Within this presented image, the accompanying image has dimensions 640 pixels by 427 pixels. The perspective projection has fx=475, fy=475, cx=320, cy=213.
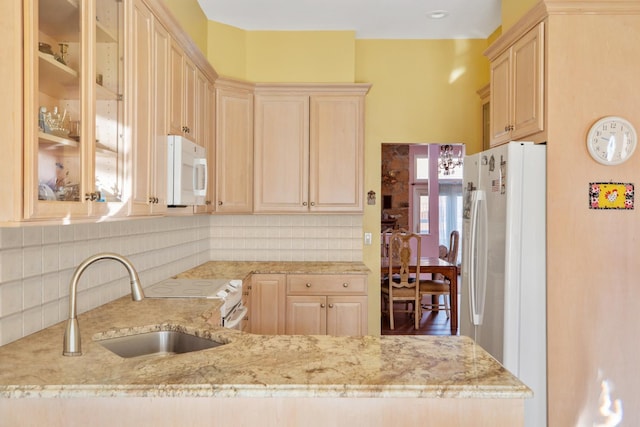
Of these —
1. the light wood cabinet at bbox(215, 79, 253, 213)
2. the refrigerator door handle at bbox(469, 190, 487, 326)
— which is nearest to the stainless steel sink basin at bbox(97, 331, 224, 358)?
the refrigerator door handle at bbox(469, 190, 487, 326)

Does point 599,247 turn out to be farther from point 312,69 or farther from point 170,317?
point 312,69

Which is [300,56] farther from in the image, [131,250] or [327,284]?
[131,250]

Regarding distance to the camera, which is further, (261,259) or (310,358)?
(261,259)

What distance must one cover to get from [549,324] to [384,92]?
2.73 meters

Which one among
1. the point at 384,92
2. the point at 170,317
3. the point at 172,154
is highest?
the point at 384,92

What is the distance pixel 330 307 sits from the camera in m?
3.87

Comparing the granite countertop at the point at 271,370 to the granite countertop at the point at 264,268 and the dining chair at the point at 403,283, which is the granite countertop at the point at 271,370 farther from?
the dining chair at the point at 403,283

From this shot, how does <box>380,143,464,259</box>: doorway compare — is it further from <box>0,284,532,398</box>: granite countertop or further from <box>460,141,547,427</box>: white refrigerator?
<box>0,284,532,398</box>: granite countertop

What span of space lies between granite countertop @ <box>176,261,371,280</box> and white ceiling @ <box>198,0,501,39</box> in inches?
84.4

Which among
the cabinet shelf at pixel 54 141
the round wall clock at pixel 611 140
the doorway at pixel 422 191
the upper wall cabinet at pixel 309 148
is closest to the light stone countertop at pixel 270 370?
the cabinet shelf at pixel 54 141

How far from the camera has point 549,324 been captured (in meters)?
2.63

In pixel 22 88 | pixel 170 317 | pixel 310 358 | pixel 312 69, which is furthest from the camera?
pixel 312 69

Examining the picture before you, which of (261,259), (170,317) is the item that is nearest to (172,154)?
(170,317)

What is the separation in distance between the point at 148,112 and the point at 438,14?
2711 millimetres
